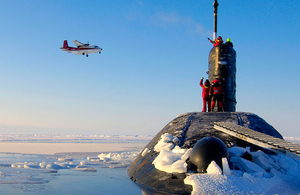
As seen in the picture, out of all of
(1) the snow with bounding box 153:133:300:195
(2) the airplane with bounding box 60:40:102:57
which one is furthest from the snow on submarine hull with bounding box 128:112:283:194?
(2) the airplane with bounding box 60:40:102:57

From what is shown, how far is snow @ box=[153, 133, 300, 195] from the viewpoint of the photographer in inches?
189

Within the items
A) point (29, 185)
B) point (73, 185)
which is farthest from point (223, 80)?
point (29, 185)

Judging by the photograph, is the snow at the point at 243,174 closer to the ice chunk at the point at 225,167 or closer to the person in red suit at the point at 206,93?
the ice chunk at the point at 225,167

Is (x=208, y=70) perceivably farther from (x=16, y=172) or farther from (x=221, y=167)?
(x=16, y=172)

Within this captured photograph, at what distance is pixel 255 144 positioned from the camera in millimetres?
6445

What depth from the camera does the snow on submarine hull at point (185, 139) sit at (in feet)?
18.2

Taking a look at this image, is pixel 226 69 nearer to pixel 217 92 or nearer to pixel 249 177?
pixel 217 92

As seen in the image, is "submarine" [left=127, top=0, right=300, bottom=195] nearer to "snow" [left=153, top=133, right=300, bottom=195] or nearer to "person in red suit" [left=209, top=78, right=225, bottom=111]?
"snow" [left=153, top=133, right=300, bottom=195]

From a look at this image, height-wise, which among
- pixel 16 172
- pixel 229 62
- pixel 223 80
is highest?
pixel 229 62

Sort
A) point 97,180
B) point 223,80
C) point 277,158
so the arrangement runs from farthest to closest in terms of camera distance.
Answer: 1. point 223,80
2. point 97,180
3. point 277,158

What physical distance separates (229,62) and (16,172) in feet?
28.0

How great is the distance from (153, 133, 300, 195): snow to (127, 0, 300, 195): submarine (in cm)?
8

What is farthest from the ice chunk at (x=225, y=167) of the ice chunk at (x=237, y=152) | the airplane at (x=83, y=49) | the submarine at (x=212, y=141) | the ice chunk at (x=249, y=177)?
the airplane at (x=83, y=49)

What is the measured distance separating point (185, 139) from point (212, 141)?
6.54 ft
